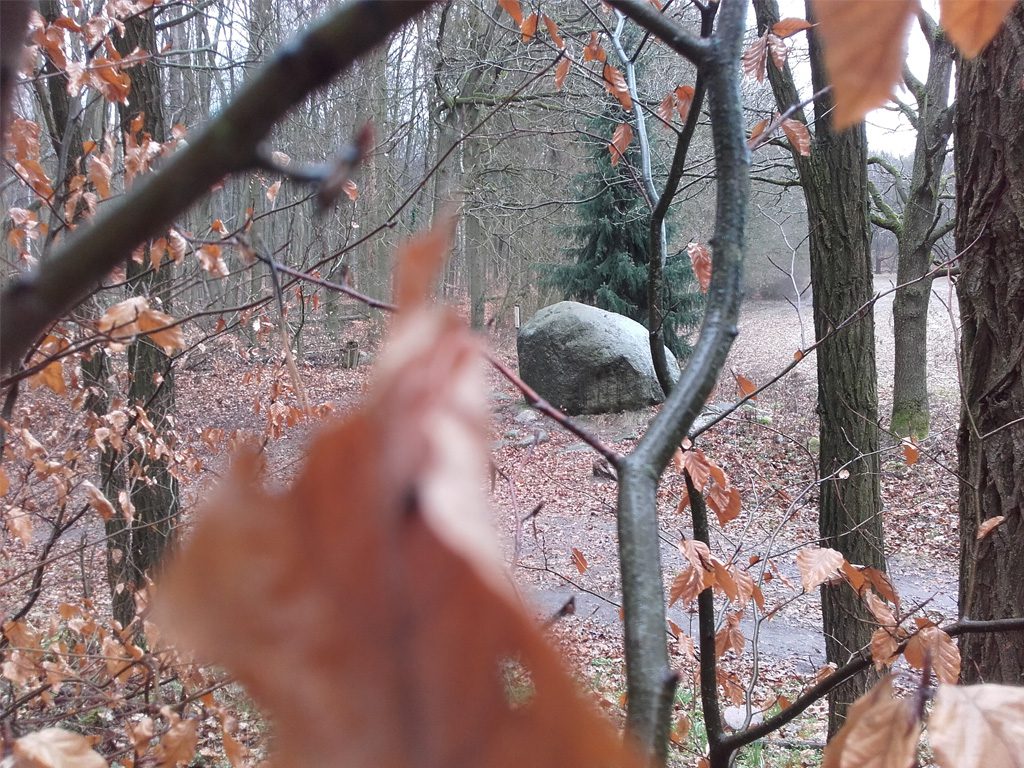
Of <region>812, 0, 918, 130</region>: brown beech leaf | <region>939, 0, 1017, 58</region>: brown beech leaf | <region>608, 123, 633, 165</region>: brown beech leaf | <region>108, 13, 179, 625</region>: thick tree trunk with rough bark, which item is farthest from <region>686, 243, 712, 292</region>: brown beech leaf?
<region>108, 13, 179, 625</region>: thick tree trunk with rough bark

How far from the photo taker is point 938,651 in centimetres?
148

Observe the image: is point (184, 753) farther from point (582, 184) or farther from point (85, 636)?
point (582, 184)

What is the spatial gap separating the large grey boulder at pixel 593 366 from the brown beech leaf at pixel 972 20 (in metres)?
11.3

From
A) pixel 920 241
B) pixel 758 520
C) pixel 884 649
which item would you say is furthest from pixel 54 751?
pixel 920 241

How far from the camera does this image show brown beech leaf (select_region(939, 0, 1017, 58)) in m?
0.48

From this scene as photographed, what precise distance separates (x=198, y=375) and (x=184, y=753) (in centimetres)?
1009

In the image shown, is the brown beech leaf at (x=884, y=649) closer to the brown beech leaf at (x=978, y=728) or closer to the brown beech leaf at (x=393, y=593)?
the brown beech leaf at (x=978, y=728)

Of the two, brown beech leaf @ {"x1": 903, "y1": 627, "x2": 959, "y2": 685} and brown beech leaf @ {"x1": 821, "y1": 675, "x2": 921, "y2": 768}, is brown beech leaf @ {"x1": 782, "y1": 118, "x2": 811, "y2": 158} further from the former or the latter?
brown beech leaf @ {"x1": 821, "y1": 675, "x2": 921, "y2": 768}

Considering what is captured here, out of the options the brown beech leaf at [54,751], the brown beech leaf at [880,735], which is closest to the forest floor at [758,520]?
the brown beech leaf at [54,751]

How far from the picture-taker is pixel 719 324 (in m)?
0.58

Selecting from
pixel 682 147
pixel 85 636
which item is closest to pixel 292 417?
pixel 85 636

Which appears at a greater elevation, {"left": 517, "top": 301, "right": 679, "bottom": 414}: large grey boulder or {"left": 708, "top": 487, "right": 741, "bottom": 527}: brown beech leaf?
{"left": 517, "top": 301, "right": 679, "bottom": 414}: large grey boulder

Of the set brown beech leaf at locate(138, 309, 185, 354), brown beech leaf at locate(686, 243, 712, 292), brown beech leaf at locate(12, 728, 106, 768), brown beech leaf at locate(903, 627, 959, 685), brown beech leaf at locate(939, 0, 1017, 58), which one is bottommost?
brown beech leaf at locate(903, 627, 959, 685)

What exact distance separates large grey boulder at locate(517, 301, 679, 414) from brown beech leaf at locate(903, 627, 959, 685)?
1027 centimetres
